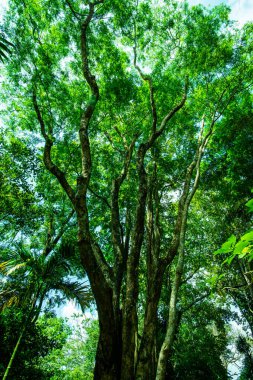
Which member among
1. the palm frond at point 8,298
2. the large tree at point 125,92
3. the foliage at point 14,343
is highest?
the large tree at point 125,92

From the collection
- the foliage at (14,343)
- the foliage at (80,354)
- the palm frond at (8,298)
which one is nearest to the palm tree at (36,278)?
the palm frond at (8,298)

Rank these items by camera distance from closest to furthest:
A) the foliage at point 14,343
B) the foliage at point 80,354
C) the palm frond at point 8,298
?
the palm frond at point 8,298 < the foliage at point 14,343 < the foliage at point 80,354

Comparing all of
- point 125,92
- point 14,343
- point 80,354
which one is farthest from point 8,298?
point 80,354

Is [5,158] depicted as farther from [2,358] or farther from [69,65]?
[2,358]

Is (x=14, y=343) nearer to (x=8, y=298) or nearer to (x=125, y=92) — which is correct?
(x=8, y=298)

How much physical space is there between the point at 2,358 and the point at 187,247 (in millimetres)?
10505

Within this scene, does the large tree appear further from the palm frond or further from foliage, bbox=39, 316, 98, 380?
foliage, bbox=39, 316, 98, 380

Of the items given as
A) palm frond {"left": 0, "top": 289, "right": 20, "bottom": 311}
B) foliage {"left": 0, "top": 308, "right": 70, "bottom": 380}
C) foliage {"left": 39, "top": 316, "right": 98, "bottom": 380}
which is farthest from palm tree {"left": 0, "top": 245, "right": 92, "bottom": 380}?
foliage {"left": 39, "top": 316, "right": 98, "bottom": 380}

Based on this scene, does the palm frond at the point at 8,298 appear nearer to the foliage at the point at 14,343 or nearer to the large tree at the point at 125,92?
the foliage at the point at 14,343

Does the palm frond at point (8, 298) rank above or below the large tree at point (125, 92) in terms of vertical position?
below

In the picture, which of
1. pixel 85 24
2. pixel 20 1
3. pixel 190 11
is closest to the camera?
pixel 85 24

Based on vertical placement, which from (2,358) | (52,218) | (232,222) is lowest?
(2,358)

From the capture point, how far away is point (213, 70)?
9500mm

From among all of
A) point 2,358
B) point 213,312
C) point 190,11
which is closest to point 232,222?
point 213,312
